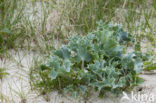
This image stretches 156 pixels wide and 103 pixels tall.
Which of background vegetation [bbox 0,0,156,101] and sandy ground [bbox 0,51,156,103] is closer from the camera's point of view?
sandy ground [bbox 0,51,156,103]

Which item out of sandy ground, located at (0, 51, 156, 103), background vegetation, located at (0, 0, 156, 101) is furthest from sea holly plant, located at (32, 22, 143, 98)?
background vegetation, located at (0, 0, 156, 101)

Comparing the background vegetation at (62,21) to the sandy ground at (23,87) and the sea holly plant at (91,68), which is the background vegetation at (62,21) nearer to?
the sandy ground at (23,87)

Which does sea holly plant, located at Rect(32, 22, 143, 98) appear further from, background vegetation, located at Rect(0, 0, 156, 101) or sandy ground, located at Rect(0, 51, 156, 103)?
background vegetation, located at Rect(0, 0, 156, 101)

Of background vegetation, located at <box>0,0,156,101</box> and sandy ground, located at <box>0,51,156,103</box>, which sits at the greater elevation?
background vegetation, located at <box>0,0,156,101</box>

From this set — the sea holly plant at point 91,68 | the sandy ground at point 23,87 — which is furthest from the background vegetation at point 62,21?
the sea holly plant at point 91,68

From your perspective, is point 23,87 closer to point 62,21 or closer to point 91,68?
point 91,68

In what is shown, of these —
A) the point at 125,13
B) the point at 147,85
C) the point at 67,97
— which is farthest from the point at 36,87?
the point at 125,13

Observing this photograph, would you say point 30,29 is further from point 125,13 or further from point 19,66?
point 125,13
